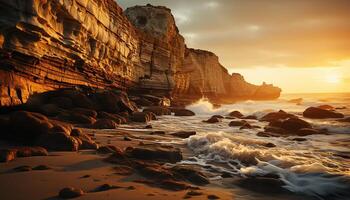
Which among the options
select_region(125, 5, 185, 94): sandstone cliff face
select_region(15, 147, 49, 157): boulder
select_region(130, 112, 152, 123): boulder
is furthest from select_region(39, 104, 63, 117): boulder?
select_region(125, 5, 185, 94): sandstone cliff face

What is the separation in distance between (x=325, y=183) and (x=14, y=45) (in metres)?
10.5

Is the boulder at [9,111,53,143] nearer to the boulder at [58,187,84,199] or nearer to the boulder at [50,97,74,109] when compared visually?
the boulder at [58,187,84,199]

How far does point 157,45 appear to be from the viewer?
1329 inches

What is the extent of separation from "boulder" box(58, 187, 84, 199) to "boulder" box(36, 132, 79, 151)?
9.55 feet

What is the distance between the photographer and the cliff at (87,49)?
35.3ft

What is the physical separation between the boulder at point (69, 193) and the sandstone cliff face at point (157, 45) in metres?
26.9

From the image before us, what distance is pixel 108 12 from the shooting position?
69.6 ft

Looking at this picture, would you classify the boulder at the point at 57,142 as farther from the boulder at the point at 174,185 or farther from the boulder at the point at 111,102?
the boulder at the point at 111,102

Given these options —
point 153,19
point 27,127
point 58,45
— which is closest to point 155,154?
point 27,127

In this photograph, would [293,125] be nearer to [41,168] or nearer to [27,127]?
[27,127]

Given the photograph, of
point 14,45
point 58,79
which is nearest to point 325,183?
point 14,45

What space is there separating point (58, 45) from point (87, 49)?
3.94 m

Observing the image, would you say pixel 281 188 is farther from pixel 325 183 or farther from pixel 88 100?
pixel 88 100

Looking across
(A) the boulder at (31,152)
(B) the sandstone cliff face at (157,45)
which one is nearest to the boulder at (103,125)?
(A) the boulder at (31,152)
